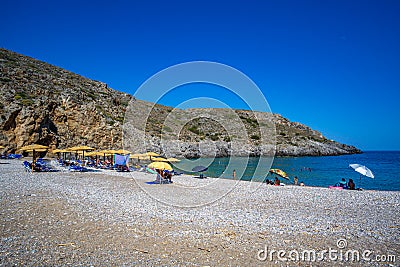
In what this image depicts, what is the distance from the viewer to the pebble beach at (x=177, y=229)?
6145 millimetres

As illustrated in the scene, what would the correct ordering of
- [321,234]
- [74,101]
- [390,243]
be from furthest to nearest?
[74,101] < [321,234] < [390,243]

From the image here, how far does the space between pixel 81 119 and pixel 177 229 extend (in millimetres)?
39187

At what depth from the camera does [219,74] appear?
1213cm

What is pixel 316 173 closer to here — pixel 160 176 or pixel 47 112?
pixel 160 176

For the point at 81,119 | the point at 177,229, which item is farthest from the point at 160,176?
the point at 81,119

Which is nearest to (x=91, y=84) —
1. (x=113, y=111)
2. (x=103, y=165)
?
(x=113, y=111)

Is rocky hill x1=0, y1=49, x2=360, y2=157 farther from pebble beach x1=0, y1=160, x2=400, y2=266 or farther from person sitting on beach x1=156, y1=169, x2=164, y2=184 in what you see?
pebble beach x1=0, y1=160, x2=400, y2=266

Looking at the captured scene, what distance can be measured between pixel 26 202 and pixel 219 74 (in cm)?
905

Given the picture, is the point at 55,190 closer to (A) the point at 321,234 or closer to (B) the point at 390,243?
(A) the point at 321,234

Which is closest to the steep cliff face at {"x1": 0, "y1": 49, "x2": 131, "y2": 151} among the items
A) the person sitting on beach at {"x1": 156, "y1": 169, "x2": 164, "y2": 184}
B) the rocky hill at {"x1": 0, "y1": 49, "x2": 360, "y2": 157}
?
the rocky hill at {"x1": 0, "y1": 49, "x2": 360, "y2": 157}

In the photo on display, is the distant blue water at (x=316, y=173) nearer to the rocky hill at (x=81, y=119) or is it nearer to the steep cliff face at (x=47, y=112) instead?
the rocky hill at (x=81, y=119)

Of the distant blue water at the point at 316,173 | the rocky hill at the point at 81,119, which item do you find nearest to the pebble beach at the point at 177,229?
the rocky hill at the point at 81,119

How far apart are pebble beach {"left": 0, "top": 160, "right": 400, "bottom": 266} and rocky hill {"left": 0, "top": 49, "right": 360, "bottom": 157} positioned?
16619 mm

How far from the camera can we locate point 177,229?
26.9 ft
